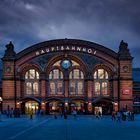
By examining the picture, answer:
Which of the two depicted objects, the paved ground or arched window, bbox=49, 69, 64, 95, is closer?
the paved ground

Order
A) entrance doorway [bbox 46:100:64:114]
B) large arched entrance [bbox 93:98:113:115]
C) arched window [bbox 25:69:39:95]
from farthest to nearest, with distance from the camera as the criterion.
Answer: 1. entrance doorway [bbox 46:100:64:114]
2. arched window [bbox 25:69:39:95]
3. large arched entrance [bbox 93:98:113:115]

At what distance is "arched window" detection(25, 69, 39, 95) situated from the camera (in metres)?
82.4

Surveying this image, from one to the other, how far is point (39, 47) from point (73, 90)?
12111 millimetres

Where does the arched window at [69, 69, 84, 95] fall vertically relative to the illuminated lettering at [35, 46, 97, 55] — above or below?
below

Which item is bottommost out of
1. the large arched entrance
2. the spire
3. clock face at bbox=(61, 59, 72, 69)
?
the large arched entrance

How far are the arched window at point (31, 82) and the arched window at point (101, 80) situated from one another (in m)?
13.0

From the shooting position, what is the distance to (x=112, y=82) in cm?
8100

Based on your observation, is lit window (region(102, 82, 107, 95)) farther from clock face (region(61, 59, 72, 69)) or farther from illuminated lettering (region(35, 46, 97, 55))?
clock face (region(61, 59, 72, 69))

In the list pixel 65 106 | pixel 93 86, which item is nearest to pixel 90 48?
pixel 93 86

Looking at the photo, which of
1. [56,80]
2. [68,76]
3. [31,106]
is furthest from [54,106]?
[68,76]

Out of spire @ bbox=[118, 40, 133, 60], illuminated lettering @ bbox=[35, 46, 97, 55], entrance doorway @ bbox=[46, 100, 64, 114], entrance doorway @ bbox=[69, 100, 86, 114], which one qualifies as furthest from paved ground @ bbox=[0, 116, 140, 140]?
entrance doorway @ bbox=[46, 100, 64, 114]

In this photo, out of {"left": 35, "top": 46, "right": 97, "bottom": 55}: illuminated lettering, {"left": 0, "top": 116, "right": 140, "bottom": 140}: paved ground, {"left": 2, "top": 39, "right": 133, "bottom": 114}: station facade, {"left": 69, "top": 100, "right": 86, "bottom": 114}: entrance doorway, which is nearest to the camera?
{"left": 0, "top": 116, "right": 140, "bottom": 140}: paved ground

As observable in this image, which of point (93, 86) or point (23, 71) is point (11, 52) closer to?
point (23, 71)

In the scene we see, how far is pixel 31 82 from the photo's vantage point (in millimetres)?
82562
